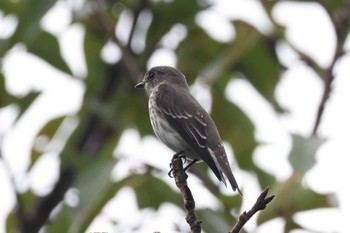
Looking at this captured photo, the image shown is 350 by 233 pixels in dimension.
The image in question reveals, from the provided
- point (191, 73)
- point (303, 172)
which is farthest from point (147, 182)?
point (303, 172)

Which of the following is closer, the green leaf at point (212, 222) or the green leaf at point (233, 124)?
the green leaf at point (212, 222)

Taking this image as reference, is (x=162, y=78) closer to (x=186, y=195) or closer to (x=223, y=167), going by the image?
(x=223, y=167)

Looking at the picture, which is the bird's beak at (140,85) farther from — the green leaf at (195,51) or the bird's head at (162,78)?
the green leaf at (195,51)

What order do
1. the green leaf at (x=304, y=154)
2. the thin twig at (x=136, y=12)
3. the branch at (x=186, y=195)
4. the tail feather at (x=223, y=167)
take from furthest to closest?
the thin twig at (x=136, y=12) → the green leaf at (x=304, y=154) → the tail feather at (x=223, y=167) → the branch at (x=186, y=195)

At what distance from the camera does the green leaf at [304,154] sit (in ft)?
16.5

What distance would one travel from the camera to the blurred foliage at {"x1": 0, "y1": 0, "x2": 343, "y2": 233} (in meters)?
5.86

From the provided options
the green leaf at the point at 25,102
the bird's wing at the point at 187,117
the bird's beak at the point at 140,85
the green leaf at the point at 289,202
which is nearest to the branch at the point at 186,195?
the bird's wing at the point at 187,117

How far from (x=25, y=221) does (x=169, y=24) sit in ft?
6.71

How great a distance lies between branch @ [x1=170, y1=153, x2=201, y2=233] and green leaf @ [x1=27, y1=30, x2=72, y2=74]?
261 cm

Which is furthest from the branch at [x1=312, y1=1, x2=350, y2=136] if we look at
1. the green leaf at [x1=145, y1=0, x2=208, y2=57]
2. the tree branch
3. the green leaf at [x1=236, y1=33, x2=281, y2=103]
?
the green leaf at [x1=145, y1=0, x2=208, y2=57]

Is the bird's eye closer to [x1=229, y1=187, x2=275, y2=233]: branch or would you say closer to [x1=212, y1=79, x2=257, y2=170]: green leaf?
[x1=212, y1=79, x2=257, y2=170]: green leaf

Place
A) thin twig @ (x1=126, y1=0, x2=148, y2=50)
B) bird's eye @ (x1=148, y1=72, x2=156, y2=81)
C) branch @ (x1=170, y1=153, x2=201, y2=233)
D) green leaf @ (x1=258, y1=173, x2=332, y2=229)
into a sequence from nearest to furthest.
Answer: branch @ (x1=170, y1=153, x2=201, y2=233), green leaf @ (x1=258, y1=173, x2=332, y2=229), bird's eye @ (x1=148, y1=72, x2=156, y2=81), thin twig @ (x1=126, y1=0, x2=148, y2=50)

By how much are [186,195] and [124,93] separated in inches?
137

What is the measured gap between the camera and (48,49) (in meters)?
6.91
